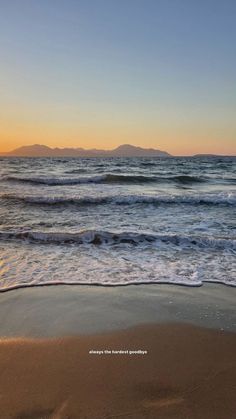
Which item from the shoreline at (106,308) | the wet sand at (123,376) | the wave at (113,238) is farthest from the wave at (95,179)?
the wet sand at (123,376)

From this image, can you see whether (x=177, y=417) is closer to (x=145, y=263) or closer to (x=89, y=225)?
(x=145, y=263)

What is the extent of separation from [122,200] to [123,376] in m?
12.4

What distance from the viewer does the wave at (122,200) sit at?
14773 mm

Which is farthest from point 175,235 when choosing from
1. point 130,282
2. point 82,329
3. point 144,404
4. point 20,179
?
point 20,179

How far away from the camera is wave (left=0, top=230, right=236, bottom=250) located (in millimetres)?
8047

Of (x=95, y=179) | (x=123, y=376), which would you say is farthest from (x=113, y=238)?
(x=95, y=179)

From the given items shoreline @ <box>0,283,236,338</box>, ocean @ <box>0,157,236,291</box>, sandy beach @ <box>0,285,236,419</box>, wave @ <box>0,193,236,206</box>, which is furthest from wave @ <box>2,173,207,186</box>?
sandy beach @ <box>0,285,236,419</box>

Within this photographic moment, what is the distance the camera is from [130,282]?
5.58 metres

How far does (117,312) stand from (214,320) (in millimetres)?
1147

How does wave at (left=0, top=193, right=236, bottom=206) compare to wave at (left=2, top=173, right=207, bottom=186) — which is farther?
wave at (left=2, top=173, right=207, bottom=186)

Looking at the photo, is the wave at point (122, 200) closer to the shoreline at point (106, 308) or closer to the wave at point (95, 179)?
the wave at point (95, 179)

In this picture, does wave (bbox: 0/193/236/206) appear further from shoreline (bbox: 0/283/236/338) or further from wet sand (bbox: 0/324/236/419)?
wet sand (bbox: 0/324/236/419)

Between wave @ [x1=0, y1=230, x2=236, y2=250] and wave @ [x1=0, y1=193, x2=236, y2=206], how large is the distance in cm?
582

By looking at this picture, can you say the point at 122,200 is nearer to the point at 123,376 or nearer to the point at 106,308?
the point at 106,308
